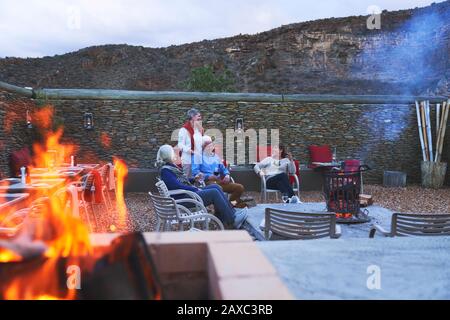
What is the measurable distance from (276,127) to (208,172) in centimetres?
401

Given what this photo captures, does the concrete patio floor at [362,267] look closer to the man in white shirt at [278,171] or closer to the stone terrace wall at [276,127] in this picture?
the man in white shirt at [278,171]

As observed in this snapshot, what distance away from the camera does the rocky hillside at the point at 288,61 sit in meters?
25.6

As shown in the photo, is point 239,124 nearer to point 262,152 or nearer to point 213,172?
point 262,152

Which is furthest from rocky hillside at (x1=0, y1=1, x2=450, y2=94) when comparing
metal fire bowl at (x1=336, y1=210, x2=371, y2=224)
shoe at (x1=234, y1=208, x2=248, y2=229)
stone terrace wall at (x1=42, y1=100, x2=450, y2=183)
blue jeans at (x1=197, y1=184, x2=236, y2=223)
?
metal fire bowl at (x1=336, y1=210, x2=371, y2=224)

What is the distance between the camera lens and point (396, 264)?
2.11m

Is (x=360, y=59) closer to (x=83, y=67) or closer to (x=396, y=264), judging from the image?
(x=83, y=67)

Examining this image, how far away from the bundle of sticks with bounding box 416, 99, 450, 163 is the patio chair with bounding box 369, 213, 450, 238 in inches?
300

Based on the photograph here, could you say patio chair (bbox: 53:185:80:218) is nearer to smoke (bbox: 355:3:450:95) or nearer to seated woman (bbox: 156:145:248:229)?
seated woman (bbox: 156:145:248:229)

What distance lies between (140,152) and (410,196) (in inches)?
236

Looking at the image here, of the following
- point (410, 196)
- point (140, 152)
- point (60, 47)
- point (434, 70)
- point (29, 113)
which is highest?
point (60, 47)

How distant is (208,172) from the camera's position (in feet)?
22.8
